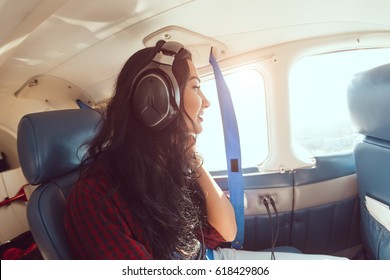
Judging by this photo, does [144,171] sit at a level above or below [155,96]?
below

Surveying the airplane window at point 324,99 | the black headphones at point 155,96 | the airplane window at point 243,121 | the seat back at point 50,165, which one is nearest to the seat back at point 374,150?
the airplane window at point 324,99

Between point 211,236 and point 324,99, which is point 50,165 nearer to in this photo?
point 211,236

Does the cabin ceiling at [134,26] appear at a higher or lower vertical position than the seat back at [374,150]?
higher

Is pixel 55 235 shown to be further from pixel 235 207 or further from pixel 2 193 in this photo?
pixel 2 193

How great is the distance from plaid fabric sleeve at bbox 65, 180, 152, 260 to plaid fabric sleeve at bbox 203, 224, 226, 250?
1.01 feet

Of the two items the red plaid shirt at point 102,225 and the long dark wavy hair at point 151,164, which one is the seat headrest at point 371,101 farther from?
the red plaid shirt at point 102,225

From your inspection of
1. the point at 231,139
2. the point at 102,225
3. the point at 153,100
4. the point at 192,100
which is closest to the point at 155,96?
the point at 153,100

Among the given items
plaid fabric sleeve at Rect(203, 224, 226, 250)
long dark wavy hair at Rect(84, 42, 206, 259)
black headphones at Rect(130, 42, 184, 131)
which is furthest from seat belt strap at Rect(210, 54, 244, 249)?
Answer: black headphones at Rect(130, 42, 184, 131)

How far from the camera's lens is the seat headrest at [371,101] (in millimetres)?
732

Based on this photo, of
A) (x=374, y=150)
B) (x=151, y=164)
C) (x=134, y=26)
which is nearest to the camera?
(x=151, y=164)

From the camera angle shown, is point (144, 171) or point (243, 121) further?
point (243, 121)

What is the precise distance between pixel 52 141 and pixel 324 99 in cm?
120

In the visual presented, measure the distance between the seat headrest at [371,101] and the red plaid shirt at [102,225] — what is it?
896 mm

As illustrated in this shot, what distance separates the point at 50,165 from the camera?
62 cm
